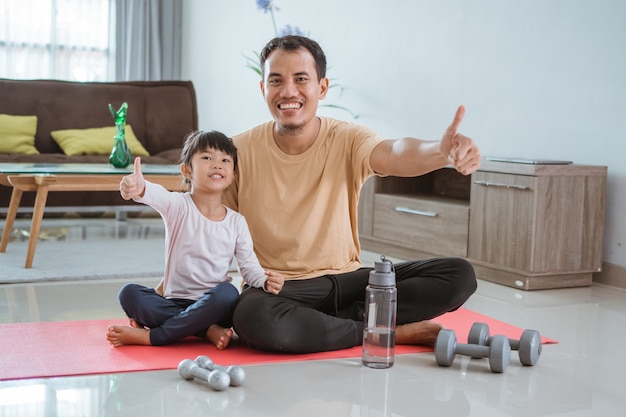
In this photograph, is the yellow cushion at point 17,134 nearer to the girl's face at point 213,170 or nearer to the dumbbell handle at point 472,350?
the girl's face at point 213,170

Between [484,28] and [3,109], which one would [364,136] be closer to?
[484,28]

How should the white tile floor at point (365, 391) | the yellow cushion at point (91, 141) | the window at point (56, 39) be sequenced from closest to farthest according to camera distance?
the white tile floor at point (365, 391) < the yellow cushion at point (91, 141) < the window at point (56, 39)

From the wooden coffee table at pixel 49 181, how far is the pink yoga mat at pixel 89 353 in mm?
1233

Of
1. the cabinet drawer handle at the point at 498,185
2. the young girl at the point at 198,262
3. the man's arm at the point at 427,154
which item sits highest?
the man's arm at the point at 427,154

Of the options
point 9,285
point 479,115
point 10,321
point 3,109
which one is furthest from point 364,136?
point 3,109

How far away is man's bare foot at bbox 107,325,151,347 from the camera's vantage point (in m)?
2.28

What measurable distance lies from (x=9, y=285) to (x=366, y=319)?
172 cm

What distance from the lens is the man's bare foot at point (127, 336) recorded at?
2277 mm

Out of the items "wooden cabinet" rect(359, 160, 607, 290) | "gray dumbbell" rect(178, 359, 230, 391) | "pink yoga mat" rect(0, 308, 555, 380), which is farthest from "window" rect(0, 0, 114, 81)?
"gray dumbbell" rect(178, 359, 230, 391)

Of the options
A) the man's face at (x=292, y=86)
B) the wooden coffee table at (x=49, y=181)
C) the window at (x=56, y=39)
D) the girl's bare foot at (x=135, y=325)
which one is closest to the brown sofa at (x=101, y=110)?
the wooden coffee table at (x=49, y=181)

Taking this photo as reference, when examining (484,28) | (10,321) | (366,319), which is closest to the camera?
(366,319)

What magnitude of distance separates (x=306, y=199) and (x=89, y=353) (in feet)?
2.30

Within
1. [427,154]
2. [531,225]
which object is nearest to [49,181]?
[531,225]

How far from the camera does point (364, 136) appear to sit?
2314mm
